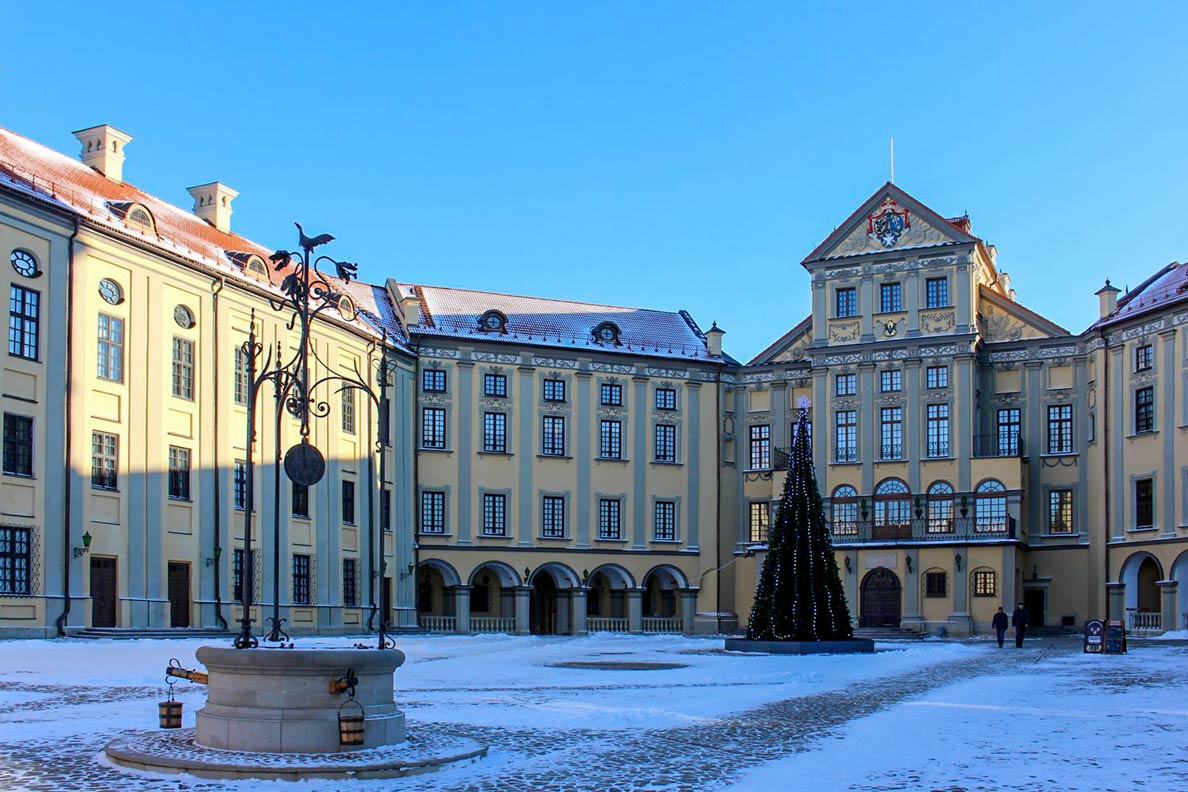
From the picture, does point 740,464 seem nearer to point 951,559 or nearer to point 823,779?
point 951,559

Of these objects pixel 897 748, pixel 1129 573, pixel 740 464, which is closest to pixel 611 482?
pixel 740 464

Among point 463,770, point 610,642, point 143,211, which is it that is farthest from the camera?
point 610,642

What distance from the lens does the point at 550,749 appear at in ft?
51.1

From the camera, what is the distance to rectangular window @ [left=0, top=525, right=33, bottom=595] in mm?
37562

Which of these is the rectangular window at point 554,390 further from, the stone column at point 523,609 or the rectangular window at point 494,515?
the stone column at point 523,609

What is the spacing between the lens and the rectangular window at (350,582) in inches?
2099

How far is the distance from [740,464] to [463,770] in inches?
1998

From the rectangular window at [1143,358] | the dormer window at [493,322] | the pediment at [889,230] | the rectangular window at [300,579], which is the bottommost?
the rectangular window at [300,579]

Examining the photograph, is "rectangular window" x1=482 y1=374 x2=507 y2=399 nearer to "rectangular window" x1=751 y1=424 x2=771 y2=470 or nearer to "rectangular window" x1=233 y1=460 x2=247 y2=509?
"rectangular window" x1=751 y1=424 x2=771 y2=470

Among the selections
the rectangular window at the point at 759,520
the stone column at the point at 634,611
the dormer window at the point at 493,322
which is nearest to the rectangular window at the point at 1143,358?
the rectangular window at the point at 759,520

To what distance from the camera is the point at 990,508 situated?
57812mm

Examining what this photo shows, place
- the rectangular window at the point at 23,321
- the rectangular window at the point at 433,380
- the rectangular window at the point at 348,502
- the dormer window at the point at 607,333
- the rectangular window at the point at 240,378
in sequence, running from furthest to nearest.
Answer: the dormer window at the point at 607,333
the rectangular window at the point at 433,380
the rectangular window at the point at 348,502
the rectangular window at the point at 240,378
the rectangular window at the point at 23,321

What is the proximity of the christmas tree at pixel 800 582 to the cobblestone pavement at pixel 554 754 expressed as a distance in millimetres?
14926

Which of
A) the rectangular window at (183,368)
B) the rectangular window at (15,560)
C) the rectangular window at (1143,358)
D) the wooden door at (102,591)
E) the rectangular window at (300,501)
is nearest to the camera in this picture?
the rectangular window at (15,560)
